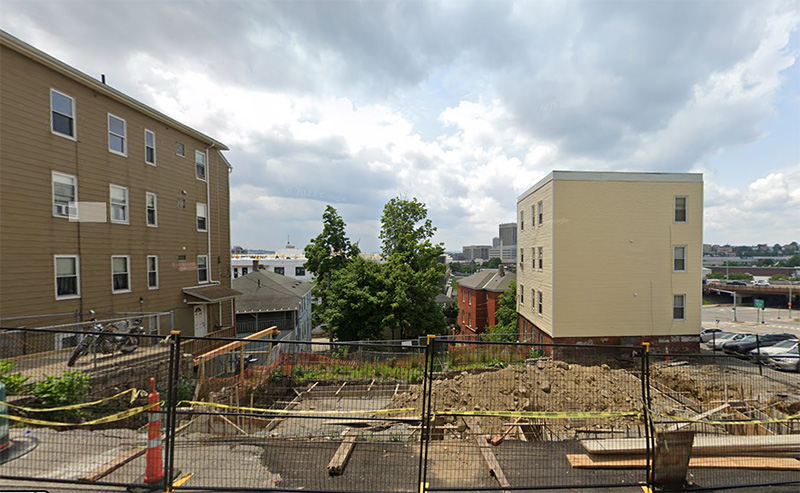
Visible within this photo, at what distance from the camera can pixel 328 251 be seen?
28.0 meters

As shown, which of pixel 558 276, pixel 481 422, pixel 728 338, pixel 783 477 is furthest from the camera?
pixel 728 338

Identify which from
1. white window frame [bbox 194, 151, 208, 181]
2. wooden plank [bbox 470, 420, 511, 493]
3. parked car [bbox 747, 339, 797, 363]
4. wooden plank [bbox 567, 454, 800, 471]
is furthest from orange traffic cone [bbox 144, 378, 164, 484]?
parked car [bbox 747, 339, 797, 363]

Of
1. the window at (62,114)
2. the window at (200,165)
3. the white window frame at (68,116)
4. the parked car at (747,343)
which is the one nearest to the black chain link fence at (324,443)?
the white window frame at (68,116)

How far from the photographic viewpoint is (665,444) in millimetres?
4266

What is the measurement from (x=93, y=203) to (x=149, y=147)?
362cm

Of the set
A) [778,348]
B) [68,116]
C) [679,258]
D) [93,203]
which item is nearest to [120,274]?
[93,203]

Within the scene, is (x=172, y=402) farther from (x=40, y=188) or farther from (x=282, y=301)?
(x=282, y=301)

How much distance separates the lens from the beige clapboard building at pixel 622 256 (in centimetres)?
1788

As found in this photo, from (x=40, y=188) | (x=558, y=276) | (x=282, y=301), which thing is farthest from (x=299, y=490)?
(x=282, y=301)

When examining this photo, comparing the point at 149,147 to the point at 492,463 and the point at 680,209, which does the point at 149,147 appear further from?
the point at 680,209

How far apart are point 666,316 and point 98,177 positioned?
26.3m

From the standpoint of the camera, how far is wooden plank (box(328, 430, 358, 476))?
4586 millimetres

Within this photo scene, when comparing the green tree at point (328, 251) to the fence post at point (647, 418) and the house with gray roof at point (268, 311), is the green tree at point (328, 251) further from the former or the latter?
the fence post at point (647, 418)

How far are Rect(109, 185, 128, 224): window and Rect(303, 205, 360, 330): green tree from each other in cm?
1529
